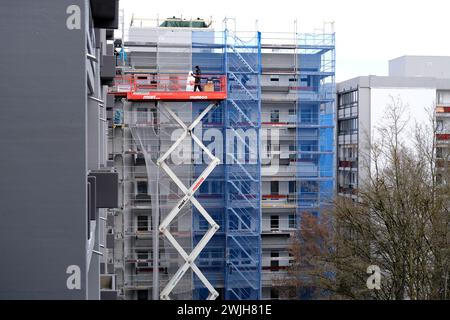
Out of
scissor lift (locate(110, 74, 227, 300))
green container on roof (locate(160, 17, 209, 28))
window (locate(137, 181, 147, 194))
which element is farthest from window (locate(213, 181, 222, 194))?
green container on roof (locate(160, 17, 209, 28))

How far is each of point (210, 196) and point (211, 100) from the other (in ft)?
4.70

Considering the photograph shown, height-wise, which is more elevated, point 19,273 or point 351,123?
point 351,123

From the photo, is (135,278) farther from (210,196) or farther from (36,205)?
(36,205)

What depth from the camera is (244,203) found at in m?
8.34

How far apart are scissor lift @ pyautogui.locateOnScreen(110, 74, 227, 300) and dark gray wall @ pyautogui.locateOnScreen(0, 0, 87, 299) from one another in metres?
5.93

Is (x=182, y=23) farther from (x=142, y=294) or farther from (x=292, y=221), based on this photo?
(x=142, y=294)

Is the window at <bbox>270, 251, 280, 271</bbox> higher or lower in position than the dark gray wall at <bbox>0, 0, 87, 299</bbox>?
lower

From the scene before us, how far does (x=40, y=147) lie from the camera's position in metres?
1.58

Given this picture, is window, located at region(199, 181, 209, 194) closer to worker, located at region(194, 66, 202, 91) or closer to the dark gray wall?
worker, located at region(194, 66, 202, 91)

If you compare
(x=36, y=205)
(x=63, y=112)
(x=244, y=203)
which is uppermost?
(x=63, y=112)

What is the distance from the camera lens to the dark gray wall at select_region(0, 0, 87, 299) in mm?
1565

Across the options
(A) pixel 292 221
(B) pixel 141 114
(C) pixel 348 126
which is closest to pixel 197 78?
(B) pixel 141 114
